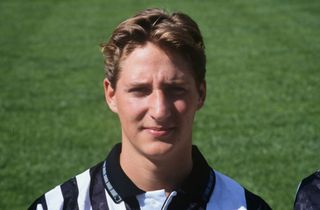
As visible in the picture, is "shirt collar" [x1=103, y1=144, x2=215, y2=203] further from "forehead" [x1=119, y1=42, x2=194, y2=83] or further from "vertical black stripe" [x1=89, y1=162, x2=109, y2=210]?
"forehead" [x1=119, y1=42, x2=194, y2=83]

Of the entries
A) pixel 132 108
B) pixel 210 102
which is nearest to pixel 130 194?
pixel 132 108

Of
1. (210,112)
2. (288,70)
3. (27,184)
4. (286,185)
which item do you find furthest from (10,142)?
(288,70)

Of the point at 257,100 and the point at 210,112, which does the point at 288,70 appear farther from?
the point at 210,112

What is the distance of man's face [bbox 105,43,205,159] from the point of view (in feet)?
8.02

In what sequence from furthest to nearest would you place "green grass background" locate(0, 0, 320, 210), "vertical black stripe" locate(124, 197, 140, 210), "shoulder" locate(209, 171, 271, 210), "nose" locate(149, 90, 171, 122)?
"green grass background" locate(0, 0, 320, 210) → "shoulder" locate(209, 171, 271, 210) → "vertical black stripe" locate(124, 197, 140, 210) → "nose" locate(149, 90, 171, 122)

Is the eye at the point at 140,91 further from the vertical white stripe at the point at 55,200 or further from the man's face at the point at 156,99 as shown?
the vertical white stripe at the point at 55,200

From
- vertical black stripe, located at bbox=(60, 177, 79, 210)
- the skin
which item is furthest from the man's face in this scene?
vertical black stripe, located at bbox=(60, 177, 79, 210)

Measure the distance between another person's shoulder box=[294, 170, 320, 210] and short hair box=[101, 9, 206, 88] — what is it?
0.74 metres

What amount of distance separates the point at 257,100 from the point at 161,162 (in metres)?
6.29

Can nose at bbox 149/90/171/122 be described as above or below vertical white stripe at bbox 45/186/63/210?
above

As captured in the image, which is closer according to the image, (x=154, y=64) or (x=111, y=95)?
(x=154, y=64)

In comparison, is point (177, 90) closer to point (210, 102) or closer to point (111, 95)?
point (111, 95)

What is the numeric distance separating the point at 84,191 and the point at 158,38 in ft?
2.79

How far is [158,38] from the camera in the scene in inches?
99.3
